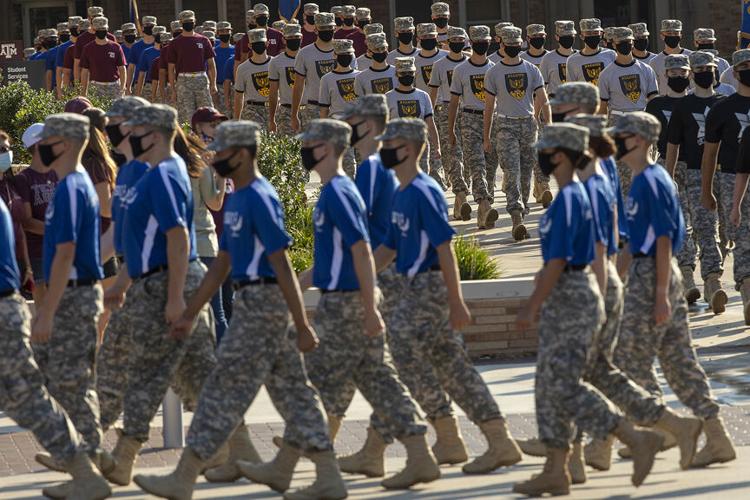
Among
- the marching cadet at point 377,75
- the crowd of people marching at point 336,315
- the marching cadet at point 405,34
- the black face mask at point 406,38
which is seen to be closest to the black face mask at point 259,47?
the marching cadet at point 405,34

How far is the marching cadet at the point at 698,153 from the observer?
50.2ft

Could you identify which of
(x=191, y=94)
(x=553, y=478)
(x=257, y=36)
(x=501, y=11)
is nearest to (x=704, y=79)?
(x=553, y=478)

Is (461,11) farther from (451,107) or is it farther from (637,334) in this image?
(637,334)

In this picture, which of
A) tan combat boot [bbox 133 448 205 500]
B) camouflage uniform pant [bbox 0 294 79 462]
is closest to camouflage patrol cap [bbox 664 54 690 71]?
tan combat boot [bbox 133 448 205 500]

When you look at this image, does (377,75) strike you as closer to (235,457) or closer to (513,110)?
(513,110)

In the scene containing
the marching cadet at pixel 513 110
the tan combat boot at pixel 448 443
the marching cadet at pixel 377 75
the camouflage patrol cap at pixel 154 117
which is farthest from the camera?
the marching cadet at pixel 377 75

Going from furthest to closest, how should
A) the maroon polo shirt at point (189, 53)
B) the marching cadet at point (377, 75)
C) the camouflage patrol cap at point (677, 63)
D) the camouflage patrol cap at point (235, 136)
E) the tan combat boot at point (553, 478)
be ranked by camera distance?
the maroon polo shirt at point (189, 53) → the marching cadet at point (377, 75) → the camouflage patrol cap at point (677, 63) → the camouflage patrol cap at point (235, 136) → the tan combat boot at point (553, 478)

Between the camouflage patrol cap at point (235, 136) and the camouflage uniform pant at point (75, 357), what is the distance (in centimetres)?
97

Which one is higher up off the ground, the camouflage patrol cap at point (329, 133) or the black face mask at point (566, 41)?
the camouflage patrol cap at point (329, 133)

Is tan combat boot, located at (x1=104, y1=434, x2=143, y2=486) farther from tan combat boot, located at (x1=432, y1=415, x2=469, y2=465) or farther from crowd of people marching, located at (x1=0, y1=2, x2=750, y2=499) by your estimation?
tan combat boot, located at (x1=432, y1=415, x2=469, y2=465)

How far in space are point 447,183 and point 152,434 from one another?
12.5 meters

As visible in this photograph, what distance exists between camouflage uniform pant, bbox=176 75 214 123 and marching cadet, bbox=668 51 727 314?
38.3ft

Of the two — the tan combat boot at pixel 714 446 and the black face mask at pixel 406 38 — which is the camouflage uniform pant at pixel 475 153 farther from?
the tan combat boot at pixel 714 446

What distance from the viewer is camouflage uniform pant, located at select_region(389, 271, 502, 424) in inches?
387
